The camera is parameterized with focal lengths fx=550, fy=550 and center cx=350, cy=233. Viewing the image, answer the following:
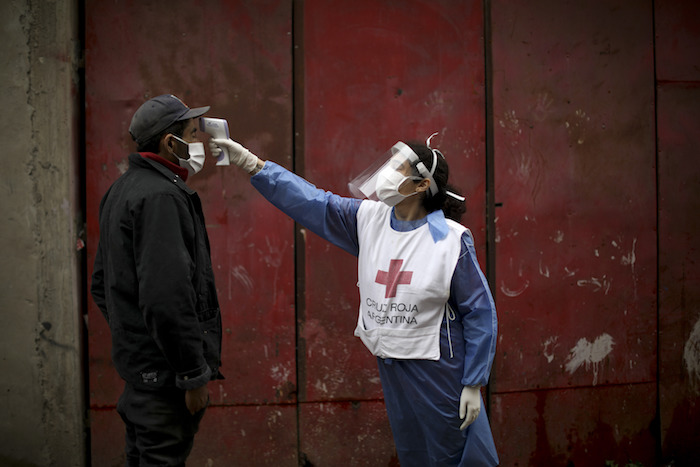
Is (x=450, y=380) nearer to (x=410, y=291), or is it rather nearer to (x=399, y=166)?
(x=410, y=291)

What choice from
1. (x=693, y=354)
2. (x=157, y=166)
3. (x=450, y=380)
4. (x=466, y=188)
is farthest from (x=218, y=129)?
(x=693, y=354)

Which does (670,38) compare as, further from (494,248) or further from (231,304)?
(231,304)

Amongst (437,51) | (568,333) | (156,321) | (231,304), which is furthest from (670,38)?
(156,321)

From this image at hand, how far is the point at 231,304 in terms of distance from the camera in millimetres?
3381

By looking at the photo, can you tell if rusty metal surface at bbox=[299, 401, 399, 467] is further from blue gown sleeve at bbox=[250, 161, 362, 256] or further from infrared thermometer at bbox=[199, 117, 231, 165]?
infrared thermometer at bbox=[199, 117, 231, 165]

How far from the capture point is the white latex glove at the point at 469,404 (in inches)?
89.3

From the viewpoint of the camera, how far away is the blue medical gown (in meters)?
2.28

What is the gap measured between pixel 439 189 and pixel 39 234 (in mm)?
2345

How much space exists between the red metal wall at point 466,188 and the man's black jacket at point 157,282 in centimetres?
123

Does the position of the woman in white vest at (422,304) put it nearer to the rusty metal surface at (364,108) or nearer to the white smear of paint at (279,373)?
the rusty metal surface at (364,108)

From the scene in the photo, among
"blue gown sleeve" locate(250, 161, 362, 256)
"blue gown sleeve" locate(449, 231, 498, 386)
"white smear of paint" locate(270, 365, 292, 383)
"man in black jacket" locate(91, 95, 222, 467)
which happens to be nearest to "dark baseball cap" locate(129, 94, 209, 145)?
"man in black jacket" locate(91, 95, 222, 467)

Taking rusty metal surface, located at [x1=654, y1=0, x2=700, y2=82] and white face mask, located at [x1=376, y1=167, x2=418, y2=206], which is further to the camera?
rusty metal surface, located at [x1=654, y1=0, x2=700, y2=82]

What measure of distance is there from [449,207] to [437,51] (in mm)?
1397

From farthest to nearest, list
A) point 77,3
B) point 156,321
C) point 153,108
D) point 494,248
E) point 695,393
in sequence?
point 695,393 → point 494,248 → point 77,3 → point 153,108 → point 156,321
